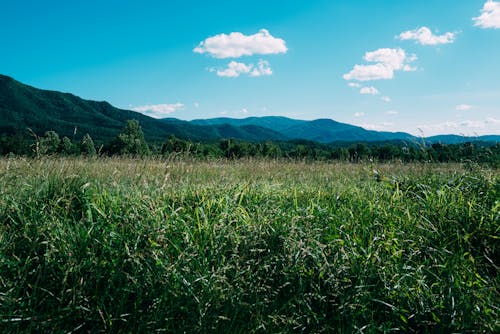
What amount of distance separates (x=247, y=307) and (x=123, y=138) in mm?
33901

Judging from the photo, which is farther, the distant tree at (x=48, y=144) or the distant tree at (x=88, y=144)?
the distant tree at (x=88, y=144)

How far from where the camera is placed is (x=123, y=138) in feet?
112

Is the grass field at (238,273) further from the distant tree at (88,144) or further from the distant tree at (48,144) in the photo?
the distant tree at (88,144)

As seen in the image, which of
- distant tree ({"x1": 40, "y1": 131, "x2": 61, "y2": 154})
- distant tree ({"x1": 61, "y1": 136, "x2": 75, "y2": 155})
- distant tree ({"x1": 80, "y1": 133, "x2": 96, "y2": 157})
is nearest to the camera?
distant tree ({"x1": 40, "y1": 131, "x2": 61, "y2": 154})

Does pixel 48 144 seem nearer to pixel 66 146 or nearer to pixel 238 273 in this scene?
pixel 66 146

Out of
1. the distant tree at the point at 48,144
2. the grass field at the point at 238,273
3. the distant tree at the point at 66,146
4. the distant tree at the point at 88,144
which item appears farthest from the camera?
the distant tree at the point at 66,146

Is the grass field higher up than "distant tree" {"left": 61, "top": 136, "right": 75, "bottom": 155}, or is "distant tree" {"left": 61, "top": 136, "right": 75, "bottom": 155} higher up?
"distant tree" {"left": 61, "top": 136, "right": 75, "bottom": 155}

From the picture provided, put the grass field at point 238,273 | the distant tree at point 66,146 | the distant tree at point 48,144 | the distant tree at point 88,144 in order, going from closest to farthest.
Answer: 1. the grass field at point 238,273
2. the distant tree at point 48,144
3. the distant tree at point 88,144
4. the distant tree at point 66,146

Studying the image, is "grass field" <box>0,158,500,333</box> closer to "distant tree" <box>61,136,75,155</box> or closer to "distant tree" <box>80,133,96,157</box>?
"distant tree" <box>80,133,96,157</box>

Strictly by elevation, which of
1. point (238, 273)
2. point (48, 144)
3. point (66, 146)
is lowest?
point (238, 273)

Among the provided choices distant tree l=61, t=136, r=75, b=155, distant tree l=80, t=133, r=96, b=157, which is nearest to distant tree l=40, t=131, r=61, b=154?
distant tree l=61, t=136, r=75, b=155

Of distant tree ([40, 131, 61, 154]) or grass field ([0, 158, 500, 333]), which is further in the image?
distant tree ([40, 131, 61, 154])

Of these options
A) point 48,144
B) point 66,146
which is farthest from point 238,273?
point 66,146

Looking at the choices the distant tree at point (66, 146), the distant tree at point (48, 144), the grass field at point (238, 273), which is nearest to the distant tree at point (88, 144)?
the distant tree at point (66, 146)
